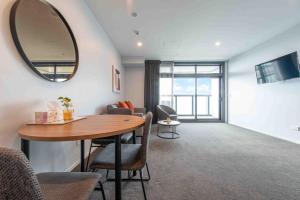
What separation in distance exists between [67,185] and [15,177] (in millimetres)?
536

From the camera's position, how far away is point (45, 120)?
1341 mm

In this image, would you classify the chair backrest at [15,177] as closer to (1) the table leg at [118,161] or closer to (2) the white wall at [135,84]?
(1) the table leg at [118,161]

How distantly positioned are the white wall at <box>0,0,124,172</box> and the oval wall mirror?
6 cm

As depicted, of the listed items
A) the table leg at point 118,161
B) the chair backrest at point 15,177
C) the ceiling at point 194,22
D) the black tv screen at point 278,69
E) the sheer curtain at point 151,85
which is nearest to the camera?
the chair backrest at point 15,177

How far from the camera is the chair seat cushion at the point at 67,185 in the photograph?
792 millimetres

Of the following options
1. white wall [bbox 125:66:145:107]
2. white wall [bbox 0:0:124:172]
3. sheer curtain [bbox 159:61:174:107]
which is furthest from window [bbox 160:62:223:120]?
white wall [bbox 0:0:124:172]

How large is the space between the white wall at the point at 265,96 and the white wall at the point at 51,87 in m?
4.21

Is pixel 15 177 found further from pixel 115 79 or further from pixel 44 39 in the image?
pixel 115 79

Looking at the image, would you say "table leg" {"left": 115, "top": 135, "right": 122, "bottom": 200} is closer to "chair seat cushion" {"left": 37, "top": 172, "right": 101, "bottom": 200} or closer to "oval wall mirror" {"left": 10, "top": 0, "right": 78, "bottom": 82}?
"chair seat cushion" {"left": 37, "top": 172, "right": 101, "bottom": 200}

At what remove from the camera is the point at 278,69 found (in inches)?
140

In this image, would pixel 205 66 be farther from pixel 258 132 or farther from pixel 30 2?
pixel 30 2

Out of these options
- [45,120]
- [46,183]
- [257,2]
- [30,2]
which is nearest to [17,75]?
[45,120]

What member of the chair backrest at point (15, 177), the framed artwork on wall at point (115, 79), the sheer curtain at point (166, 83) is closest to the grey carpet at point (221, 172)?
the chair backrest at point (15, 177)

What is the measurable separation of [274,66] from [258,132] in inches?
74.0
